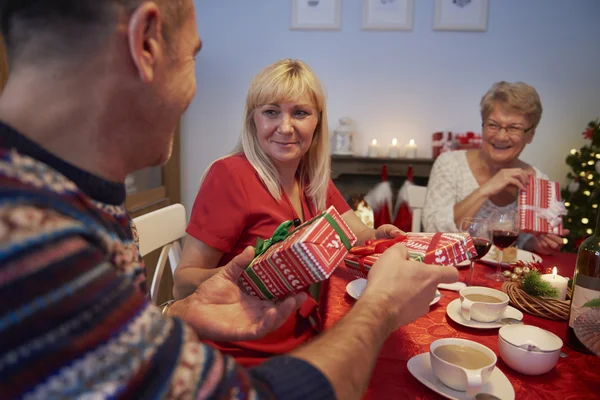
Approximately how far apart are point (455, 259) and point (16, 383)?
2.78ft

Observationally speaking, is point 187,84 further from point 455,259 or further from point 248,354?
point 248,354

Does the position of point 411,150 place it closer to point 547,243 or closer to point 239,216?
point 547,243

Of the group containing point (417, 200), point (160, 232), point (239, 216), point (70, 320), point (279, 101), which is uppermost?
point (279, 101)

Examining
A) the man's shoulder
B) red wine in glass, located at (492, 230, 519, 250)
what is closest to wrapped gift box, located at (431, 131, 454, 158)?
red wine in glass, located at (492, 230, 519, 250)

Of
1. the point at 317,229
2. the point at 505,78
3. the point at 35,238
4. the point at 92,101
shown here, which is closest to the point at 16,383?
the point at 35,238

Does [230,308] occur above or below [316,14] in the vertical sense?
below

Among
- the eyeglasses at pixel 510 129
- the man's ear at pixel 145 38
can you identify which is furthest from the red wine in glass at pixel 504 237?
the man's ear at pixel 145 38

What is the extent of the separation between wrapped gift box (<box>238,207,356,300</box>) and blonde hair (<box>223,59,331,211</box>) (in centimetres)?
61

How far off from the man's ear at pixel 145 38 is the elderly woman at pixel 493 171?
174 cm

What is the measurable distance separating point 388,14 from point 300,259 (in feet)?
10.3

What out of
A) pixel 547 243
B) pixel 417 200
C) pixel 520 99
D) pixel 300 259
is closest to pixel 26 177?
pixel 300 259

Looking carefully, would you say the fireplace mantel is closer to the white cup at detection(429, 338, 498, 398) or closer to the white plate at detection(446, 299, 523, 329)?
the white plate at detection(446, 299, 523, 329)

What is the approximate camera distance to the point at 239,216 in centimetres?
141

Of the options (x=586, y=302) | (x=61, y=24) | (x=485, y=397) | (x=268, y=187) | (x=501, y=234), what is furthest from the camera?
(x=268, y=187)
